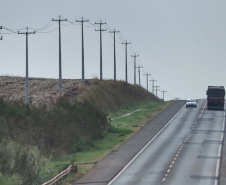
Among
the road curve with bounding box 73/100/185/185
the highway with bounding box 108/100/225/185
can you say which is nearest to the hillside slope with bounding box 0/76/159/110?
the road curve with bounding box 73/100/185/185

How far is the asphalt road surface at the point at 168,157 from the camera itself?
5250 centimetres

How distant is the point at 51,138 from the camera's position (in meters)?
73.2

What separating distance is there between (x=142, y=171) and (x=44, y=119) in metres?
19.1

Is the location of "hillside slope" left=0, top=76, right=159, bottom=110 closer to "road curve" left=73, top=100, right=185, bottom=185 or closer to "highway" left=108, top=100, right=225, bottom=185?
"road curve" left=73, top=100, right=185, bottom=185

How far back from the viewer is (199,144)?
7744 centimetres

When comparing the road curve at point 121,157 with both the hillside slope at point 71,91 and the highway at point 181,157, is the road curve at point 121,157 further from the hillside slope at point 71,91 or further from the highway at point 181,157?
→ the hillside slope at point 71,91

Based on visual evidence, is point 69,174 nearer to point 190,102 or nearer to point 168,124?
point 168,124

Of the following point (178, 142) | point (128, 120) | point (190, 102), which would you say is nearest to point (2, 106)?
point (178, 142)

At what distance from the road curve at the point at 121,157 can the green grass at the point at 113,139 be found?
769 mm

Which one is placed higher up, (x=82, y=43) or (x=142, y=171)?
(x=82, y=43)

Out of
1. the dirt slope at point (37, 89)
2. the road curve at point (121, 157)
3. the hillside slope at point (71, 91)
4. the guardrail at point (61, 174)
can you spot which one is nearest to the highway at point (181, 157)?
the road curve at point (121, 157)

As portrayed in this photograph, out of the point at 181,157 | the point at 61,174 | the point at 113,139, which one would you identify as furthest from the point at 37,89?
the point at 61,174

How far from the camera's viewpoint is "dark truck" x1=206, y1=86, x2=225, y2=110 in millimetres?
122675

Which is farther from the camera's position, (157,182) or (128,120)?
(128,120)
